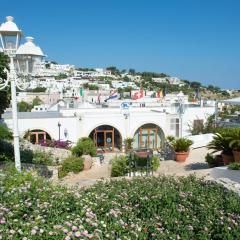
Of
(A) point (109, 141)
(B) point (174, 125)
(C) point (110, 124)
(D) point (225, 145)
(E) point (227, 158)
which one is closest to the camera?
(E) point (227, 158)

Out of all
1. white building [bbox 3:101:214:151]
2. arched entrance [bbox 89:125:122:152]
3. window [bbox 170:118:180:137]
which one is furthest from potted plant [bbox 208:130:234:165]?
window [bbox 170:118:180:137]

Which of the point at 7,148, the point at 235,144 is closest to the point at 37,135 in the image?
the point at 7,148

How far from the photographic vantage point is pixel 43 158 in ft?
45.7

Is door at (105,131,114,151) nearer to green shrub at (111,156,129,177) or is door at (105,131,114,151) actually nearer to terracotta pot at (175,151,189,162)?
terracotta pot at (175,151,189,162)

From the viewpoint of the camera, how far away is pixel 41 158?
1389 cm

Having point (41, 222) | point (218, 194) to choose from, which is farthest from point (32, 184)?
point (218, 194)

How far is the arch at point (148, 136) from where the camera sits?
79.6 feet

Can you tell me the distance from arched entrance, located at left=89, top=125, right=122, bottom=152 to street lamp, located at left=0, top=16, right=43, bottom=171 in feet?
54.6

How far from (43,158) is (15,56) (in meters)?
8.23

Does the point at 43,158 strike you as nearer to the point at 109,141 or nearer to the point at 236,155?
the point at 236,155

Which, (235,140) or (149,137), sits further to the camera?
(149,137)

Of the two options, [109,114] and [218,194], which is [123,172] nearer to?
[218,194]

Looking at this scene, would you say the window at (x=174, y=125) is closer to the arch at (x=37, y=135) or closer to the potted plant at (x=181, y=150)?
the arch at (x=37, y=135)

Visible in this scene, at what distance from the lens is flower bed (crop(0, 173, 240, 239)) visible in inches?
140
